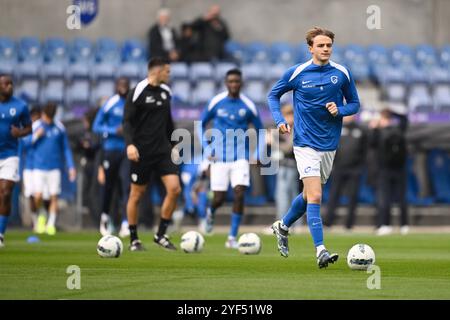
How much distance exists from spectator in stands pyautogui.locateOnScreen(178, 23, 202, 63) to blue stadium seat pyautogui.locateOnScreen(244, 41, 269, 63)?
1.32 m

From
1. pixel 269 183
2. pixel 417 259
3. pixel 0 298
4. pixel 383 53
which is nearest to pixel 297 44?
pixel 383 53

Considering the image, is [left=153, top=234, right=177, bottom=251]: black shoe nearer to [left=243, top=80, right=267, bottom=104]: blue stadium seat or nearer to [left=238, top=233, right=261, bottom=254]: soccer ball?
[left=238, top=233, right=261, bottom=254]: soccer ball

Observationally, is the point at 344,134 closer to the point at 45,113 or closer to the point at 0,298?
the point at 45,113

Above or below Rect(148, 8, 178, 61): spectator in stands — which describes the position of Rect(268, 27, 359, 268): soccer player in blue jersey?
below

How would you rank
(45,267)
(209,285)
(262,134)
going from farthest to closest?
1. (262,134)
2. (45,267)
3. (209,285)

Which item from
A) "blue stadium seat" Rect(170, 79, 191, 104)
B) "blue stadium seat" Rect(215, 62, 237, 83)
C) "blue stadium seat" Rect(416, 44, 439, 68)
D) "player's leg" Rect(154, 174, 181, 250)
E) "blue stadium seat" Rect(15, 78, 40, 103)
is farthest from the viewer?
"blue stadium seat" Rect(416, 44, 439, 68)

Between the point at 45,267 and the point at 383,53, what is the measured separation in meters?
20.0

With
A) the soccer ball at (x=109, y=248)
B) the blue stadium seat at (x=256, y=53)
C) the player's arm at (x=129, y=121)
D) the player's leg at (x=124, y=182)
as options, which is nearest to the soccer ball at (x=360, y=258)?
the soccer ball at (x=109, y=248)

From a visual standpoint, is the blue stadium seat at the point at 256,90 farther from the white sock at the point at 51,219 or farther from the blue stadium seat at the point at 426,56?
the white sock at the point at 51,219

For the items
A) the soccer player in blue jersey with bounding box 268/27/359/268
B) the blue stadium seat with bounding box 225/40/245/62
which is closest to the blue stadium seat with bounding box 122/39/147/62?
the blue stadium seat with bounding box 225/40/245/62

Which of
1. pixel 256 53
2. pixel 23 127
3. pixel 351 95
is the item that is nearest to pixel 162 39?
pixel 256 53

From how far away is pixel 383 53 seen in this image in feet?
104

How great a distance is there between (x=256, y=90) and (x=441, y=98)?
4.65 metres

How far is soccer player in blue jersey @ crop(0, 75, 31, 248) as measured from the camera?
16906 millimetres
